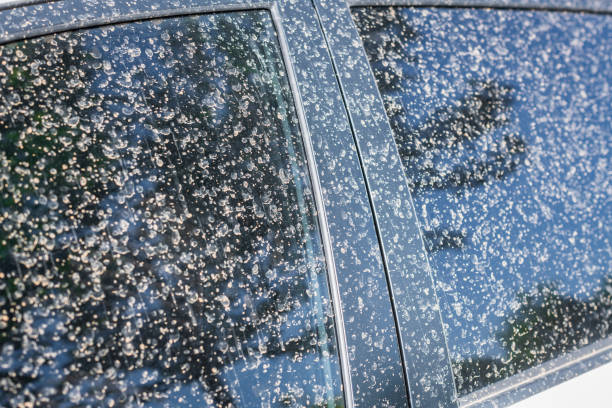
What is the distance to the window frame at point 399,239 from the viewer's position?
4.21ft

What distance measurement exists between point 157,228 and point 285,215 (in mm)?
287

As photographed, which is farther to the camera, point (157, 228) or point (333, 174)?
point (333, 174)

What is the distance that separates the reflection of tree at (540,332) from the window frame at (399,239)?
3 cm

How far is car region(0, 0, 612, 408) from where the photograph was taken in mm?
1032

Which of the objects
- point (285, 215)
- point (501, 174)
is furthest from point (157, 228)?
point (501, 174)

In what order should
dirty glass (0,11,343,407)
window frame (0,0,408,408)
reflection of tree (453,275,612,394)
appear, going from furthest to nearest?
reflection of tree (453,275,612,394), window frame (0,0,408,408), dirty glass (0,11,343,407)

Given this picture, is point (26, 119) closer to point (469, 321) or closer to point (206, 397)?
point (206, 397)

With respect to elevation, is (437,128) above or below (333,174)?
above

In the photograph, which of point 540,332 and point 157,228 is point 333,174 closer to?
point 157,228

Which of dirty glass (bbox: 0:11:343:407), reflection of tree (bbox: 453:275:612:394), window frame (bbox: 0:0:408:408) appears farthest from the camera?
reflection of tree (bbox: 453:275:612:394)

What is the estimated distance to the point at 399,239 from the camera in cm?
132

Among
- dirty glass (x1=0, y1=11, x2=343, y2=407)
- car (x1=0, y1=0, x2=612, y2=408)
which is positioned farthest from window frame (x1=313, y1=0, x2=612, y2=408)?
dirty glass (x1=0, y1=11, x2=343, y2=407)

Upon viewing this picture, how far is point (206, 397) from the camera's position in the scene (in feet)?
3.55

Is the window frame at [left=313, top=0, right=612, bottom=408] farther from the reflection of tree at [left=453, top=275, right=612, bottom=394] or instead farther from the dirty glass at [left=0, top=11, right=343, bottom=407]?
the dirty glass at [left=0, top=11, right=343, bottom=407]
